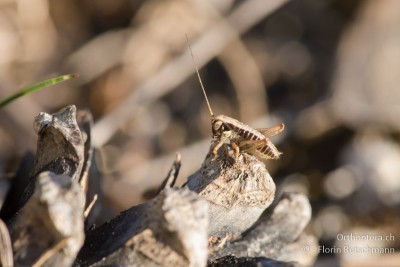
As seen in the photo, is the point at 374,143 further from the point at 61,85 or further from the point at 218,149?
the point at 218,149

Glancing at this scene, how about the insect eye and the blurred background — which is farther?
the blurred background

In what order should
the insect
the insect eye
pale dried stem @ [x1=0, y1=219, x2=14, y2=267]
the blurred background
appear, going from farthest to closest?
1. the blurred background
2. the insect eye
3. the insect
4. pale dried stem @ [x1=0, y1=219, x2=14, y2=267]

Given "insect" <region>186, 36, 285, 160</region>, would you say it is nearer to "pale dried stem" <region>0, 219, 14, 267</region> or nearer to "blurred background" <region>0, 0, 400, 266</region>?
"pale dried stem" <region>0, 219, 14, 267</region>

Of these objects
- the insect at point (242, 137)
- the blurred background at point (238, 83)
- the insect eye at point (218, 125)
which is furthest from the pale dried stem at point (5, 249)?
the blurred background at point (238, 83)

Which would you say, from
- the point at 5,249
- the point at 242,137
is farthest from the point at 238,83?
the point at 5,249

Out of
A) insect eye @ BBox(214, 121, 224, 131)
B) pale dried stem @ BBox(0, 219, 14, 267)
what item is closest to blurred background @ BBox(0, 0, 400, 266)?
insect eye @ BBox(214, 121, 224, 131)
